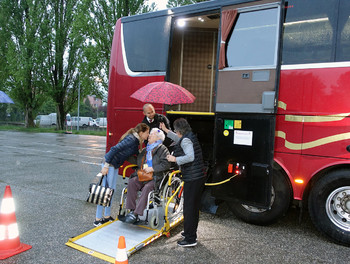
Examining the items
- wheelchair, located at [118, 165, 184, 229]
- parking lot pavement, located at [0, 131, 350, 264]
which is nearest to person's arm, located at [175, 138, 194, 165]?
wheelchair, located at [118, 165, 184, 229]

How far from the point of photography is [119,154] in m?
4.37

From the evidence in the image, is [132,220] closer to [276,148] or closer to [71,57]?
[276,148]

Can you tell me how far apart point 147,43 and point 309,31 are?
2866mm

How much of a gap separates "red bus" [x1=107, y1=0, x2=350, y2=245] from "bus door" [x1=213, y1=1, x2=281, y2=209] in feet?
0.05

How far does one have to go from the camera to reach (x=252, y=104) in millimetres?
4297

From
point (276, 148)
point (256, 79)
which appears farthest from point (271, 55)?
point (276, 148)

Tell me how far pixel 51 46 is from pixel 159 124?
25.5m

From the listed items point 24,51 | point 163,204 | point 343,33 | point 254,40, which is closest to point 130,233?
point 163,204

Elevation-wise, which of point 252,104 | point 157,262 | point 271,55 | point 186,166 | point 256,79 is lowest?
point 157,262

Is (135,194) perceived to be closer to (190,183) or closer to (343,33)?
(190,183)

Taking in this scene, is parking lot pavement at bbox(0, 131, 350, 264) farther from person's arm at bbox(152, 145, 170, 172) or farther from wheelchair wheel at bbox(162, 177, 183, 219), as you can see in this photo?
person's arm at bbox(152, 145, 170, 172)

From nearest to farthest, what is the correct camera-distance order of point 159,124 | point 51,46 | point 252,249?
point 252,249 < point 159,124 < point 51,46

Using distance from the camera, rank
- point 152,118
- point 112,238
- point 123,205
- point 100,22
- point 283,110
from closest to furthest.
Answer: point 112,238 < point 283,110 < point 123,205 < point 152,118 < point 100,22

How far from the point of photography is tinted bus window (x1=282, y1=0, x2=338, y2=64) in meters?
3.95
